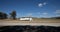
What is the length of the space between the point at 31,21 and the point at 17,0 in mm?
580

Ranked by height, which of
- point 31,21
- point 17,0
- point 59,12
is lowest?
point 31,21

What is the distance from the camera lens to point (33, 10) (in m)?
2.86

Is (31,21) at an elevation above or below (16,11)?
below

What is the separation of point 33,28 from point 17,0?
2.41 ft

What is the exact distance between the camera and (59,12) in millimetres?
2750

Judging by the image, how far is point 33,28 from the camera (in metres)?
2.81

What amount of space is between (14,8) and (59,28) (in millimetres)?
1102

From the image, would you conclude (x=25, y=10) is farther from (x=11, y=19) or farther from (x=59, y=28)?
(x=59, y=28)

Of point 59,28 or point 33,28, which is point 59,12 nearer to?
point 59,28

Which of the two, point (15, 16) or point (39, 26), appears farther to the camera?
point (39, 26)

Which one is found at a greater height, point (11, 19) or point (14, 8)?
point (14, 8)

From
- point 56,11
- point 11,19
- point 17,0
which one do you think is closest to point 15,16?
point 11,19

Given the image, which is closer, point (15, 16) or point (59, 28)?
point (15, 16)

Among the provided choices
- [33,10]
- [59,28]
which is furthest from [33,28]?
[59,28]
